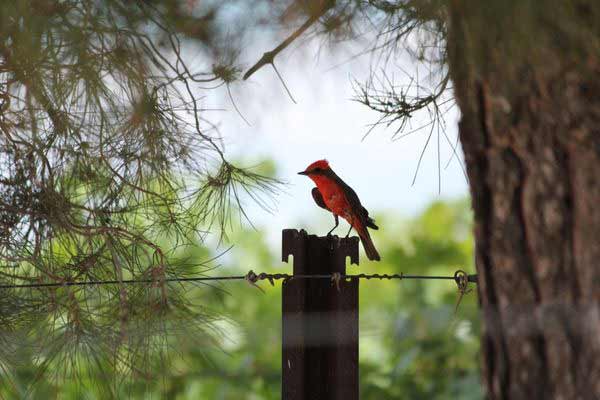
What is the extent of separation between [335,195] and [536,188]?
4.21 feet

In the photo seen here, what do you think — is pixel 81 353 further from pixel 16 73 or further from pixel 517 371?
pixel 517 371

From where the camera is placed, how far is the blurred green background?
4.99 ft

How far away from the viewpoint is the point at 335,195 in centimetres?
209

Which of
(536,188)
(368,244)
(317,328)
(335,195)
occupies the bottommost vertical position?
(317,328)

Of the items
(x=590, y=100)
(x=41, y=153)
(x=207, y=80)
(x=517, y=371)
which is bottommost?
(x=517, y=371)

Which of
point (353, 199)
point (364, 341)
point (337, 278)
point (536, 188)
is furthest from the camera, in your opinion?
point (364, 341)

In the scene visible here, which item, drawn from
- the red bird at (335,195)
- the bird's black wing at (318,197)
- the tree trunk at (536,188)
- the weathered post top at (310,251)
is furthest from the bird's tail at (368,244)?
the tree trunk at (536,188)

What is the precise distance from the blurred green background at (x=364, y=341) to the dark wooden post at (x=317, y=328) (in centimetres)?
4

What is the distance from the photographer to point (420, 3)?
1.15 m

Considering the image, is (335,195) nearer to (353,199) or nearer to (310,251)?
(353,199)

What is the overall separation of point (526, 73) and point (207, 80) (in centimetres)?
81

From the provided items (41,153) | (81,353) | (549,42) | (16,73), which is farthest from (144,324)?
(549,42)

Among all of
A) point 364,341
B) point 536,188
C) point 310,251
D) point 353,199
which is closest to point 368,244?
point 353,199

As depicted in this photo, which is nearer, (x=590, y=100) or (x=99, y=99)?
(x=590, y=100)
